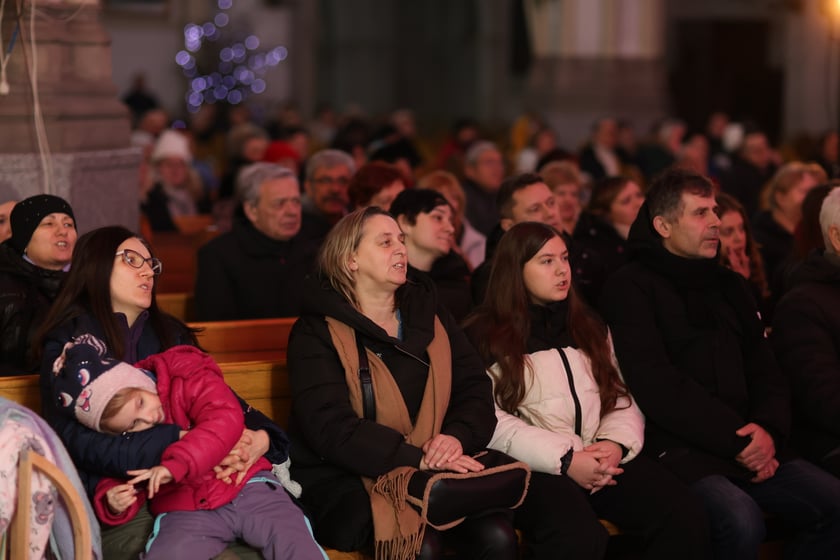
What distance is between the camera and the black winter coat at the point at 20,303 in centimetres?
500

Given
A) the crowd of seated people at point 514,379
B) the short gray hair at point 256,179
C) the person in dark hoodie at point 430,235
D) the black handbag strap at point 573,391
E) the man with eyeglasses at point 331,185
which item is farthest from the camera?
the man with eyeglasses at point 331,185

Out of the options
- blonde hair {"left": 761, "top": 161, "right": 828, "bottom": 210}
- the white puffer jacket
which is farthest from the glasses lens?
blonde hair {"left": 761, "top": 161, "right": 828, "bottom": 210}

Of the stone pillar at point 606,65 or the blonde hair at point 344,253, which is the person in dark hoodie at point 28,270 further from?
the stone pillar at point 606,65

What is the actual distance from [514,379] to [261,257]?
231 centimetres

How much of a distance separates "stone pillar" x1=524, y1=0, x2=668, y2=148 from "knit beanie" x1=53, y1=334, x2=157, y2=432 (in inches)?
606

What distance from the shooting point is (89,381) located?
4160 millimetres

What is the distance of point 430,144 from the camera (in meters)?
19.2

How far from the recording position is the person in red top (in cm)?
413

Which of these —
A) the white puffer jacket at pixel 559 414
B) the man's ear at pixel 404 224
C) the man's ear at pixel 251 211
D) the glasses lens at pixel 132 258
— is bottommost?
the white puffer jacket at pixel 559 414

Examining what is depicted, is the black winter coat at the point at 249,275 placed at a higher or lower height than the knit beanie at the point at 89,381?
lower

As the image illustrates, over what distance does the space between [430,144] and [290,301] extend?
Result: 12577 mm

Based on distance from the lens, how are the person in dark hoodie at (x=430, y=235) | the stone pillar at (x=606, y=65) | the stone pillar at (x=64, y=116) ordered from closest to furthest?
the person in dark hoodie at (x=430, y=235), the stone pillar at (x=64, y=116), the stone pillar at (x=606, y=65)

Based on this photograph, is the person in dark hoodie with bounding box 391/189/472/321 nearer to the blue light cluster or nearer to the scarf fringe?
the scarf fringe

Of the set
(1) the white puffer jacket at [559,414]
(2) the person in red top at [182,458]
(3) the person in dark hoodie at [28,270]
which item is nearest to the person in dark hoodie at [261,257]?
(3) the person in dark hoodie at [28,270]
